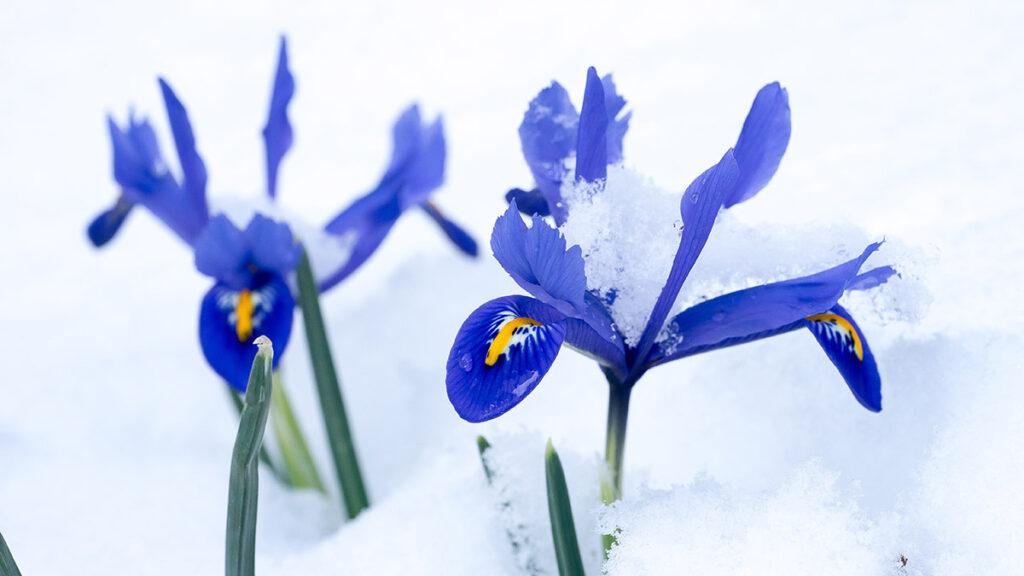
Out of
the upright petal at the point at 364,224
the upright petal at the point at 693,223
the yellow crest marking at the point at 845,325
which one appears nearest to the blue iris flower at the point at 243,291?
the upright petal at the point at 364,224

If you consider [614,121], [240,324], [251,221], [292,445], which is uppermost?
[614,121]

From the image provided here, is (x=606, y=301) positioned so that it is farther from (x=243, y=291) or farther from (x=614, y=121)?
(x=243, y=291)

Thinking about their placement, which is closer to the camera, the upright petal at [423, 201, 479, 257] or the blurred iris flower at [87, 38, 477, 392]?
the blurred iris flower at [87, 38, 477, 392]

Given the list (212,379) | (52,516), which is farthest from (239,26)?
(52,516)

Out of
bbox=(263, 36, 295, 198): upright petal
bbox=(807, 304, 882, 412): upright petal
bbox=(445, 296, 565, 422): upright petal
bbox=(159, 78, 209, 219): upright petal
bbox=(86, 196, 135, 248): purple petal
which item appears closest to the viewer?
bbox=(445, 296, 565, 422): upright petal

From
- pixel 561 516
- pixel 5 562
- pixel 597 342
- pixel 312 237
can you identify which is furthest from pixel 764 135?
pixel 5 562

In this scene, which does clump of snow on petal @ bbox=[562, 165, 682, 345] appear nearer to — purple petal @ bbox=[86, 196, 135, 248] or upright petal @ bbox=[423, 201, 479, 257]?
upright petal @ bbox=[423, 201, 479, 257]

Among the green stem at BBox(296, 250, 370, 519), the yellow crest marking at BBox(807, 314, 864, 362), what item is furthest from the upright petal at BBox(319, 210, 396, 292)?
the yellow crest marking at BBox(807, 314, 864, 362)
